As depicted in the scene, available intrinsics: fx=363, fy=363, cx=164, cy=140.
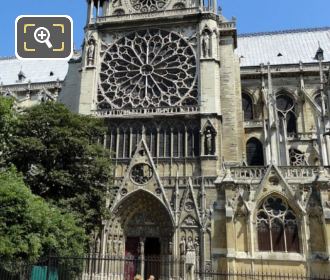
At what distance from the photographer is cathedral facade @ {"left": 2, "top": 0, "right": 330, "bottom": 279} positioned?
13.3 meters

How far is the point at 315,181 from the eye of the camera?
13.3m

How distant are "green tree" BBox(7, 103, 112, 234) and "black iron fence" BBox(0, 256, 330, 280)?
2.45 metres

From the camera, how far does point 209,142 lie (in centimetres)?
2092

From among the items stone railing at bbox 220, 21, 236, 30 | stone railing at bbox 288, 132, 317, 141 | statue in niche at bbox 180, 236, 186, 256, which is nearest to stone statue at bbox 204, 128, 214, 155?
statue in niche at bbox 180, 236, 186, 256

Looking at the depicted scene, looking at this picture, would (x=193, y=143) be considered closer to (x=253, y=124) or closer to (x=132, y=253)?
(x=253, y=124)

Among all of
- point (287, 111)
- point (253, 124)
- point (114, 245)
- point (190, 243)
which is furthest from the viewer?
point (287, 111)

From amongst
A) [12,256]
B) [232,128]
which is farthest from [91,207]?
[232,128]

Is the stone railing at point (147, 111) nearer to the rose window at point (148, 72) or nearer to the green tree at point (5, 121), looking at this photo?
the rose window at point (148, 72)

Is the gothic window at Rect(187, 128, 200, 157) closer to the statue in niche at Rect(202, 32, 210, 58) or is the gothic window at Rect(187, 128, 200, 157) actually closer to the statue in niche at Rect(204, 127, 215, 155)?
the statue in niche at Rect(204, 127, 215, 155)

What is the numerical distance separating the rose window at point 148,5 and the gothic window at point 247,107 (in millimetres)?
9267

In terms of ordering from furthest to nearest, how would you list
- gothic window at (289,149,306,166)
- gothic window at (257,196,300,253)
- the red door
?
gothic window at (289,149,306,166) → the red door → gothic window at (257,196,300,253)

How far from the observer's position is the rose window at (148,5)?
2608cm

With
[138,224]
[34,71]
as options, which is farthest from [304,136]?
[34,71]

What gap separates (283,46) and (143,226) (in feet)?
76.7
